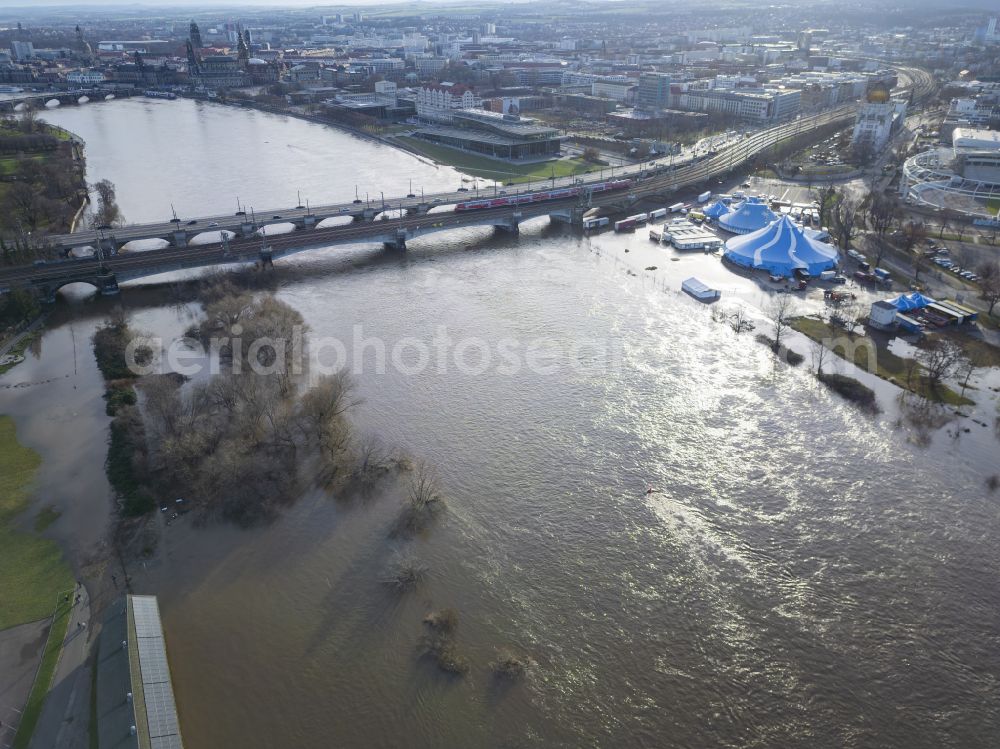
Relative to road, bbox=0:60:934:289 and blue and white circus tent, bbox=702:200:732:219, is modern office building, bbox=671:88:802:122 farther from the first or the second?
blue and white circus tent, bbox=702:200:732:219

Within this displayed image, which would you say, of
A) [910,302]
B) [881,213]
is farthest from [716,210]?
[910,302]

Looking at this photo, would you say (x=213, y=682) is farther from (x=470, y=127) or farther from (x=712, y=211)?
(x=470, y=127)

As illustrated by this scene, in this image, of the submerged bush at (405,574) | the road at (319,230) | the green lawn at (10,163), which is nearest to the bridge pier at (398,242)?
the road at (319,230)

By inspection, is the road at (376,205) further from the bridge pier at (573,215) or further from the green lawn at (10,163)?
the green lawn at (10,163)

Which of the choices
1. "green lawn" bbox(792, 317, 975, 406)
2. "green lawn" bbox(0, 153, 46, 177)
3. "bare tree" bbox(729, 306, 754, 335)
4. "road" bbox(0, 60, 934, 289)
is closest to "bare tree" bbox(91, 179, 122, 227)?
"road" bbox(0, 60, 934, 289)

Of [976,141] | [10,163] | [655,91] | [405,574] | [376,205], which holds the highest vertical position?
[655,91]

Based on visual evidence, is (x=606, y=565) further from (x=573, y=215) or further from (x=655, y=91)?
(x=655, y=91)
